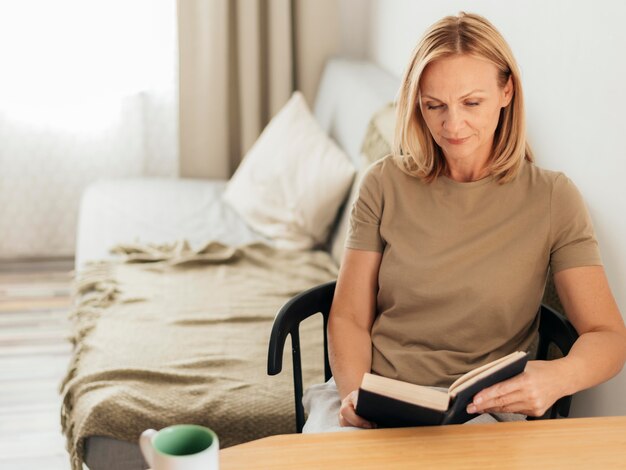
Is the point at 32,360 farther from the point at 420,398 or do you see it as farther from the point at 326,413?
the point at 420,398

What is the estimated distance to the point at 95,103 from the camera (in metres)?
3.55

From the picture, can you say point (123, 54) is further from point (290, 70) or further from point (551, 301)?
point (551, 301)

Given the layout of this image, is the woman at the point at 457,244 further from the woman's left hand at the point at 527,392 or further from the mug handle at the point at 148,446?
the mug handle at the point at 148,446

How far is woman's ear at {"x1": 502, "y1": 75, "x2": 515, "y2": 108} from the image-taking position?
4.72ft

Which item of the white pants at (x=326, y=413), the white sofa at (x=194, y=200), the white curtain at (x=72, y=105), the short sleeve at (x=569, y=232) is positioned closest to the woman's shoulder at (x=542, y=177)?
the short sleeve at (x=569, y=232)

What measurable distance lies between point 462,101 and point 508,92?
0.09 m

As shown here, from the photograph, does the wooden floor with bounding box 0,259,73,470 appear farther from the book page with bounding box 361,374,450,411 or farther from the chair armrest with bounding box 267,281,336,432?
the book page with bounding box 361,374,450,411

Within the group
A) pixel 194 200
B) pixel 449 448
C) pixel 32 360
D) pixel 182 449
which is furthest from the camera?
pixel 194 200

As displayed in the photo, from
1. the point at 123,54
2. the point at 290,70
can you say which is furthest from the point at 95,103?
the point at 290,70

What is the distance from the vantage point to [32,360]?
9.24 ft

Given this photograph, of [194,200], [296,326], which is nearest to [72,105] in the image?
[194,200]

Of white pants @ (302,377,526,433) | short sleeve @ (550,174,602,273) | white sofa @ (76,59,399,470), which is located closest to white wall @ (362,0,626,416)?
short sleeve @ (550,174,602,273)

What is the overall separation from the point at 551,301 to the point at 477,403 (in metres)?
0.53

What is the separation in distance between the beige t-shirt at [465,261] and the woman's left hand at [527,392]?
185 millimetres
